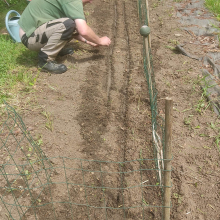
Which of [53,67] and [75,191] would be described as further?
[53,67]

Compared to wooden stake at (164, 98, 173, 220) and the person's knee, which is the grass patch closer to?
the person's knee

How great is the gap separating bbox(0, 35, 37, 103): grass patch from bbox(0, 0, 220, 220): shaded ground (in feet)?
0.92

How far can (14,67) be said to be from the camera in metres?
4.17

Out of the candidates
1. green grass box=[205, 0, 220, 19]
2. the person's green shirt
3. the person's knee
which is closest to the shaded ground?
the person's knee

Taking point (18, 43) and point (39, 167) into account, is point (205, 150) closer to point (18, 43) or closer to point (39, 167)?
point (39, 167)

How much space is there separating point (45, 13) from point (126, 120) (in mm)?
2085

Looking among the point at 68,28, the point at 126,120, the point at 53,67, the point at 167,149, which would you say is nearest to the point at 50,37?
the point at 68,28

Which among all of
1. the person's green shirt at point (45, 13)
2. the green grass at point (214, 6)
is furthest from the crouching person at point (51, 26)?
the green grass at point (214, 6)

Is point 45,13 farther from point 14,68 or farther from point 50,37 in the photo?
point 14,68

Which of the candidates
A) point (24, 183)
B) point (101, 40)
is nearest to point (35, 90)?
point (101, 40)

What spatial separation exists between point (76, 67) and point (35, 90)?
0.84 meters

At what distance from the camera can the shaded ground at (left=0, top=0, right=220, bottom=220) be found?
2475 millimetres

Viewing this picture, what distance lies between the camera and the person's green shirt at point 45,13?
3703 mm

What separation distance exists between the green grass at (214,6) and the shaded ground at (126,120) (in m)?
1.37
